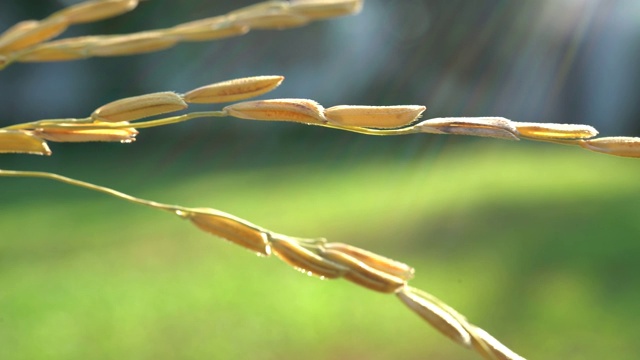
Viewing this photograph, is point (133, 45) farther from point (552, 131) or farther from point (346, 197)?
point (346, 197)

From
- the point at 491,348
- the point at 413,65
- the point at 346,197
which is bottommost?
the point at 346,197

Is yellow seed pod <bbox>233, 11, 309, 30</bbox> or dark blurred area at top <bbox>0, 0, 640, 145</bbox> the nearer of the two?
yellow seed pod <bbox>233, 11, 309, 30</bbox>

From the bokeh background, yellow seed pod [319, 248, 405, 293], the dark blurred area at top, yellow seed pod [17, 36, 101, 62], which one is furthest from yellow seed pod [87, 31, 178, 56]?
the dark blurred area at top

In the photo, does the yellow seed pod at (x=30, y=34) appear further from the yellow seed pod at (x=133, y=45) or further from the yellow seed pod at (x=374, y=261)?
the yellow seed pod at (x=374, y=261)

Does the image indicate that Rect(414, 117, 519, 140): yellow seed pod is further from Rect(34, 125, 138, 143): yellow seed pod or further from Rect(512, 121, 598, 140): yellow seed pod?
Rect(34, 125, 138, 143): yellow seed pod

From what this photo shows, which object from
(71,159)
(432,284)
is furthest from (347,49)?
(432,284)

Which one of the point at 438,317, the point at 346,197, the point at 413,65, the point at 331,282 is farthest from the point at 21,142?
the point at 413,65

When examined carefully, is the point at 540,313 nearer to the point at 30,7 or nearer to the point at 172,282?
the point at 172,282
